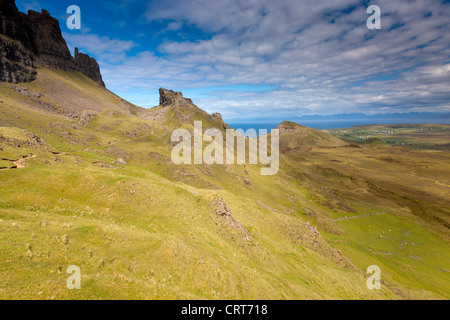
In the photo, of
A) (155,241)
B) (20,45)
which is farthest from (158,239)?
(20,45)

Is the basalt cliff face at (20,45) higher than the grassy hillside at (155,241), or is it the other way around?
the basalt cliff face at (20,45)

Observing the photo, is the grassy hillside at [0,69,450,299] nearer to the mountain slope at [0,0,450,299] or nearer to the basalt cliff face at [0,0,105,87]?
the mountain slope at [0,0,450,299]

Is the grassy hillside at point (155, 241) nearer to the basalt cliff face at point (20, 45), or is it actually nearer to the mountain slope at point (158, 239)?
the mountain slope at point (158, 239)

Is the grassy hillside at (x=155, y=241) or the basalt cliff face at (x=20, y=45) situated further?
the basalt cliff face at (x=20, y=45)

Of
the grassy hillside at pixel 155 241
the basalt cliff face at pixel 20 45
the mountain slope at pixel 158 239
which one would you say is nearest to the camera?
the grassy hillside at pixel 155 241

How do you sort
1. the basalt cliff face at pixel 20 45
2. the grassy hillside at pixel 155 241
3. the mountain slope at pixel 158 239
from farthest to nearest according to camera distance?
the basalt cliff face at pixel 20 45
the mountain slope at pixel 158 239
the grassy hillside at pixel 155 241

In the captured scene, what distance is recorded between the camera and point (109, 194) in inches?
1243

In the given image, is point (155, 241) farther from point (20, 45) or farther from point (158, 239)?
point (20, 45)

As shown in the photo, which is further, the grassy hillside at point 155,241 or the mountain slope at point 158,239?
the mountain slope at point 158,239

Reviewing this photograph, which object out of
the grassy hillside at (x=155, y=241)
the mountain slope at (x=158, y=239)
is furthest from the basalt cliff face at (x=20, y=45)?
the mountain slope at (x=158, y=239)

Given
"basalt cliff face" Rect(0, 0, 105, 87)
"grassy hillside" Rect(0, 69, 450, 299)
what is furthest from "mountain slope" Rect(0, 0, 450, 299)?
"basalt cliff face" Rect(0, 0, 105, 87)

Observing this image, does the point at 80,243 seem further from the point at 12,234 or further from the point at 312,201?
the point at 312,201
